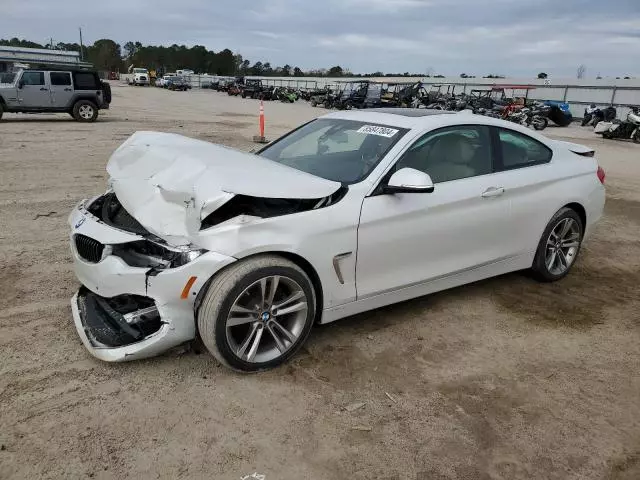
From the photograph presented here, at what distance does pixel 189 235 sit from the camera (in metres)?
2.95

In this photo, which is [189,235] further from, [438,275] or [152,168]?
[438,275]

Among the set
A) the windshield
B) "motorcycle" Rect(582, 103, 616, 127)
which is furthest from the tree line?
the windshield

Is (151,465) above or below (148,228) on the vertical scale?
below

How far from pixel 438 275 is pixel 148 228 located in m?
2.05

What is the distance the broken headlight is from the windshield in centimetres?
119

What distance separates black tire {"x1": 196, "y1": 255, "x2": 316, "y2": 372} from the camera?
2906 millimetres

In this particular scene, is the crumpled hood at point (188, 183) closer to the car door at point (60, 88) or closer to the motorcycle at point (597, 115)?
the car door at point (60, 88)

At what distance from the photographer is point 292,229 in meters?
3.10

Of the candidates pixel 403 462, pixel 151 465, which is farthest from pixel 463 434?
pixel 151 465

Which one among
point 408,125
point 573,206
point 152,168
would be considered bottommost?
point 573,206

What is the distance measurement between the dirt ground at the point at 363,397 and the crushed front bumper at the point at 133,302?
0.19m

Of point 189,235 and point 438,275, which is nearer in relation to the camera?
point 189,235

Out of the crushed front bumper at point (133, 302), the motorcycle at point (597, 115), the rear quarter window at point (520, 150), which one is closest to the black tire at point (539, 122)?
the motorcycle at point (597, 115)

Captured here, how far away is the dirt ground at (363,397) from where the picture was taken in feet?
8.24
